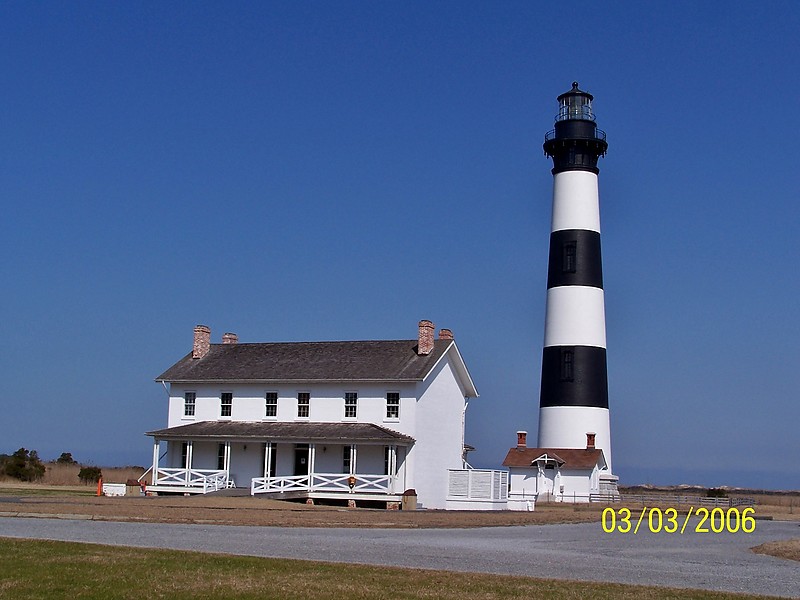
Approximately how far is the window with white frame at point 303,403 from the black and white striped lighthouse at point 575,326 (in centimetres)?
1063

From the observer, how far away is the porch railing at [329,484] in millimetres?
39531

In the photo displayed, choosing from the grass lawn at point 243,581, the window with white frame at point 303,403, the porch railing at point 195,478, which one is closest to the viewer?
the grass lawn at point 243,581

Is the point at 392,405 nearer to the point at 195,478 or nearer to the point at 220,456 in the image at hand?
the point at 220,456

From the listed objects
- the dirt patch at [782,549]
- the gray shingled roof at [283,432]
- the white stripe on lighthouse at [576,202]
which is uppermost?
the white stripe on lighthouse at [576,202]

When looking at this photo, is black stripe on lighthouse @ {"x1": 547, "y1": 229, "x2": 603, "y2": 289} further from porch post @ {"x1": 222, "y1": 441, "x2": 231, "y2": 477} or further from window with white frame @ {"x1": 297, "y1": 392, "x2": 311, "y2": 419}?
porch post @ {"x1": 222, "y1": 441, "x2": 231, "y2": 477}

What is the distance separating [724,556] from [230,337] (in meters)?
32.7

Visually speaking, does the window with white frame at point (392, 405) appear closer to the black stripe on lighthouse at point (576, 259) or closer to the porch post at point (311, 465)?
the porch post at point (311, 465)

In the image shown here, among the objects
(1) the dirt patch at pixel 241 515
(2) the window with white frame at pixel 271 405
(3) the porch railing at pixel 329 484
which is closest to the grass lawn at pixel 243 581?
(1) the dirt patch at pixel 241 515

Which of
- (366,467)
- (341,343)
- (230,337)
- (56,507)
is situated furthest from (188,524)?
(230,337)

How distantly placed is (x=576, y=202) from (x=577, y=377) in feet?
25.5

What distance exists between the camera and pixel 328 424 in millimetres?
42219

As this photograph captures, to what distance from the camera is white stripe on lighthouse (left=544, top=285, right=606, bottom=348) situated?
150 feet

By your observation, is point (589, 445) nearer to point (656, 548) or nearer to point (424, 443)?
point (424, 443)

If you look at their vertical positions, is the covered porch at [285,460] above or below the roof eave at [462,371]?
below
